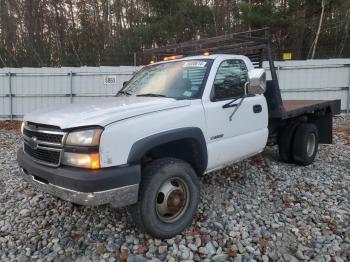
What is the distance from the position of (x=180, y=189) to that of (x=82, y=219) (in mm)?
1284

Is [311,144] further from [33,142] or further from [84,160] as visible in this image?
[33,142]

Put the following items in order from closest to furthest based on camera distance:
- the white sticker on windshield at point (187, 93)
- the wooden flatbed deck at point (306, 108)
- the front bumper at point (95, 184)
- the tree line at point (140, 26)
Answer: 1. the front bumper at point (95, 184)
2. the white sticker on windshield at point (187, 93)
3. the wooden flatbed deck at point (306, 108)
4. the tree line at point (140, 26)

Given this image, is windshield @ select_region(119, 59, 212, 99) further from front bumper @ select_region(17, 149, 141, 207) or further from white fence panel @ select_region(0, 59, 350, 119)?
white fence panel @ select_region(0, 59, 350, 119)

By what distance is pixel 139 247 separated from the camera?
3404mm

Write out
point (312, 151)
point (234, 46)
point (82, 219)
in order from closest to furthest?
point (82, 219)
point (234, 46)
point (312, 151)

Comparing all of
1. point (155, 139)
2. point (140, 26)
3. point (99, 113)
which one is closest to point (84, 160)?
point (99, 113)

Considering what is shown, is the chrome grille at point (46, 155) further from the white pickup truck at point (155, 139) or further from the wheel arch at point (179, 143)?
the wheel arch at point (179, 143)

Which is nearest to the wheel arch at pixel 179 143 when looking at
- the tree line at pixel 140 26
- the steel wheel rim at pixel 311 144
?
the steel wheel rim at pixel 311 144

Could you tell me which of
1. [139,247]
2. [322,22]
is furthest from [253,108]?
[322,22]

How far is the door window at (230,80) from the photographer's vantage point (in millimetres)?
4098

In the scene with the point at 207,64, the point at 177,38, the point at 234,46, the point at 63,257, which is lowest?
the point at 63,257

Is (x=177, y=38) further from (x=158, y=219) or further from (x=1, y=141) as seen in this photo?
(x=158, y=219)

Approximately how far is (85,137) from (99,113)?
33 cm

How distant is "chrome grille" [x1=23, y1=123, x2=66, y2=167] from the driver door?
160 centimetres
